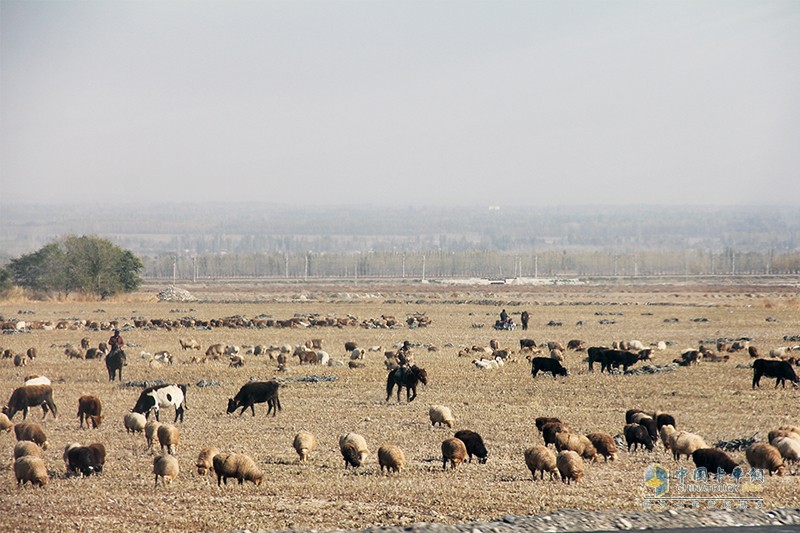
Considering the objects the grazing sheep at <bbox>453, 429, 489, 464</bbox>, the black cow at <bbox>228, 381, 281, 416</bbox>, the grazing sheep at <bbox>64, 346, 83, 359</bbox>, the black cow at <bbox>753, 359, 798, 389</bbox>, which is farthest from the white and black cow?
the black cow at <bbox>753, 359, 798, 389</bbox>

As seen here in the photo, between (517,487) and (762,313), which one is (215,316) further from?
(517,487)

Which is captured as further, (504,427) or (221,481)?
(504,427)

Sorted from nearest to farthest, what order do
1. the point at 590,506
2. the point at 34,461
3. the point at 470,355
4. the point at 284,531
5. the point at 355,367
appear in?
the point at 284,531 → the point at 590,506 → the point at 34,461 → the point at 355,367 → the point at 470,355

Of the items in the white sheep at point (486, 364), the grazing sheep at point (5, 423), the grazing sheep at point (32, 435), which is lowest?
the white sheep at point (486, 364)

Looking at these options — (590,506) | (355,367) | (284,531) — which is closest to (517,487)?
(590,506)

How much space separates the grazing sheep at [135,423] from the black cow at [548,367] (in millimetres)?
13700

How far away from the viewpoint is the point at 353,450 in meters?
17.2

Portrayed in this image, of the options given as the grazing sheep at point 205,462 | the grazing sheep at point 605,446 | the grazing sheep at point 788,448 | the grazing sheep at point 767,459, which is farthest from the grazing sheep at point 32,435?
the grazing sheep at point 788,448

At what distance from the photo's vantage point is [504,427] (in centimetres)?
2136

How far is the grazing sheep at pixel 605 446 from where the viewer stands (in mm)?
17678

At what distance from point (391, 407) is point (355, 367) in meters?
8.96

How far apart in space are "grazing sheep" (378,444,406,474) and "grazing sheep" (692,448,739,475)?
198 inches

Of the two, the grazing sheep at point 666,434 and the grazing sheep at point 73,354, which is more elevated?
the grazing sheep at point 666,434

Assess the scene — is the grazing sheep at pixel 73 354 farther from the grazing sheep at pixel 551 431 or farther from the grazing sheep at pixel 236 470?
the grazing sheep at pixel 551 431
